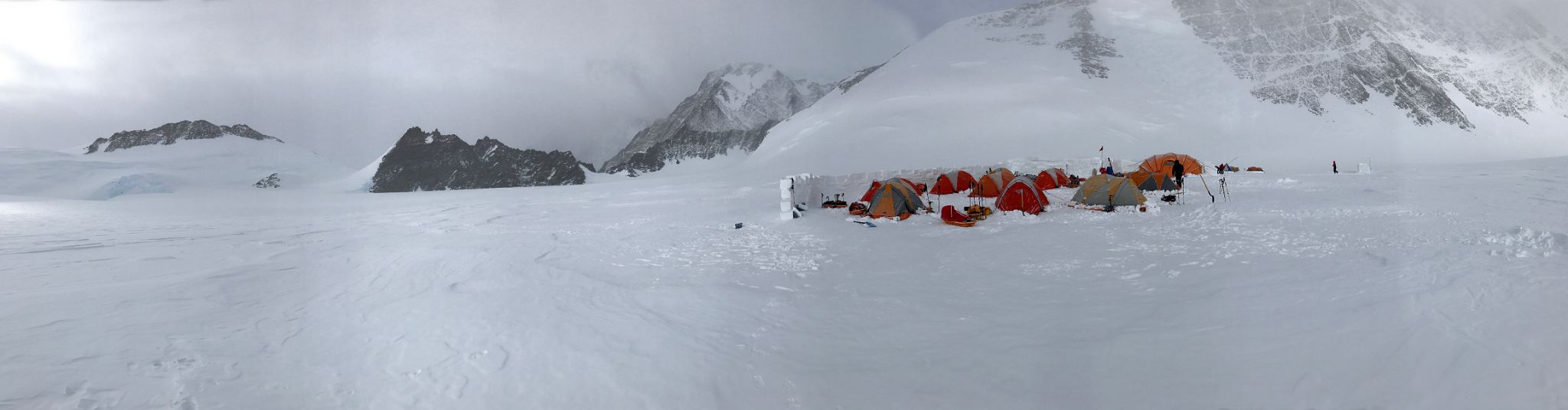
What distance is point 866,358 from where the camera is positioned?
552 cm

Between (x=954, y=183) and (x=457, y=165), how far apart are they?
169570 mm

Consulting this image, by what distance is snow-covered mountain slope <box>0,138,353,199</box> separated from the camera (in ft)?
230

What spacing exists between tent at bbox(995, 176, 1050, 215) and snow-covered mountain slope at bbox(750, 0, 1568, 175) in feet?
108

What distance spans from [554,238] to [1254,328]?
44.4ft

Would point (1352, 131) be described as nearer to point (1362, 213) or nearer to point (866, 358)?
point (1362, 213)

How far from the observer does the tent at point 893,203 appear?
1673cm

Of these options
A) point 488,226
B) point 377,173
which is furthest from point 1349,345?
point 377,173

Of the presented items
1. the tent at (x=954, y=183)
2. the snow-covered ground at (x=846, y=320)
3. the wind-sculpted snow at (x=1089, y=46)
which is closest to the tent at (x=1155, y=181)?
the tent at (x=954, y=183)

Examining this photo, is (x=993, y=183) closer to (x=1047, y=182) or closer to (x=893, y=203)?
(x=1047, y=182)

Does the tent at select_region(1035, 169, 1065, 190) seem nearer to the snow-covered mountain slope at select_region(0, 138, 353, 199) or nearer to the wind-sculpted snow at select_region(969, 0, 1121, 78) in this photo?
the wind-sculpted snow at select_region(969, 0, 1121, 78)

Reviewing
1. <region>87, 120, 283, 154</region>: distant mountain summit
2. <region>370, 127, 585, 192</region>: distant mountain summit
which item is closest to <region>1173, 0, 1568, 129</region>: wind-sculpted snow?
<region>370, 127, 585, 192</region>: distant mountain summit

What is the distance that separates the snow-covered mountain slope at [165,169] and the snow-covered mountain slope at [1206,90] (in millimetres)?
78412

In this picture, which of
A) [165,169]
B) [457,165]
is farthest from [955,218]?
[457,165]

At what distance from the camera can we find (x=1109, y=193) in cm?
1644
